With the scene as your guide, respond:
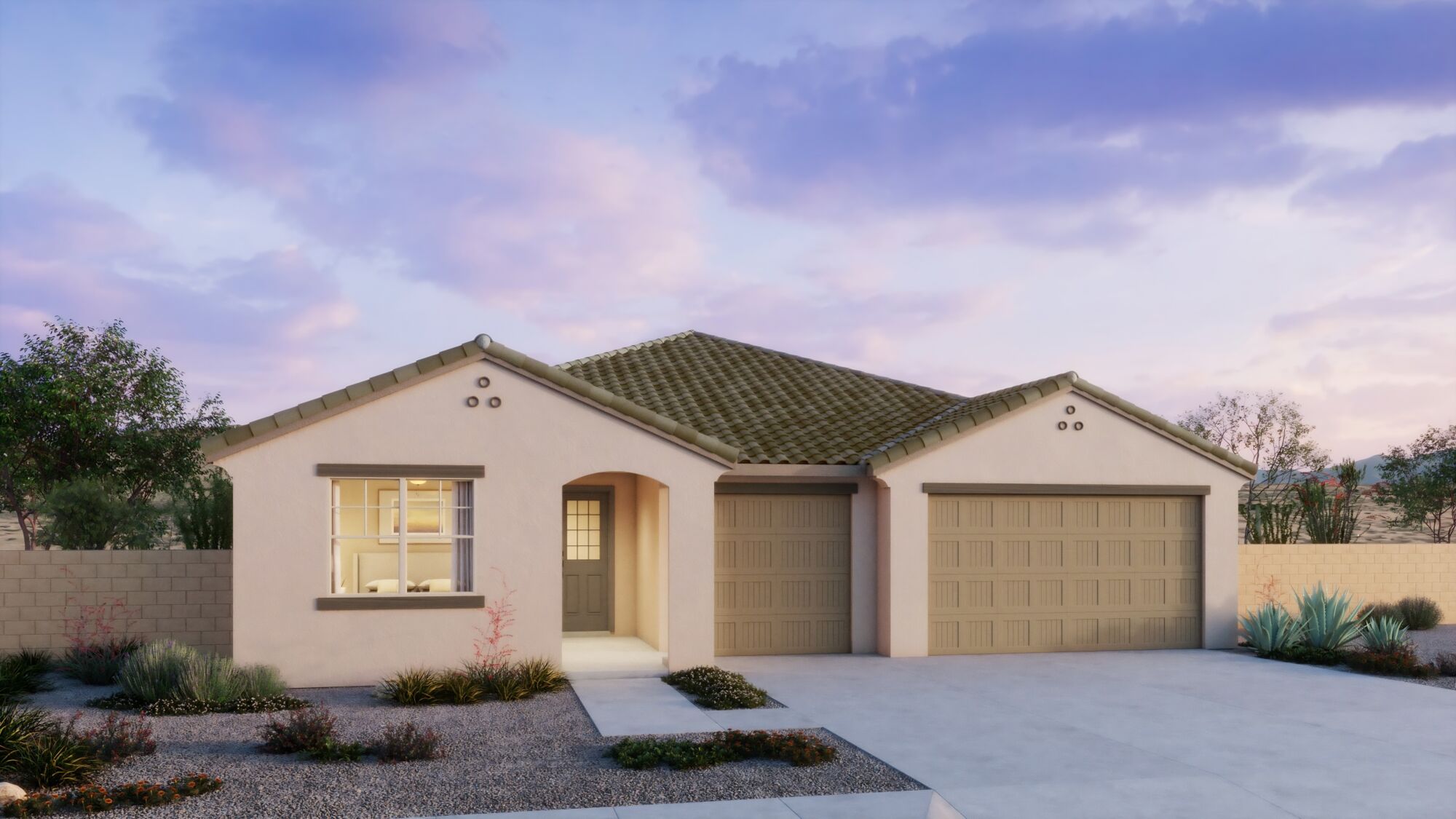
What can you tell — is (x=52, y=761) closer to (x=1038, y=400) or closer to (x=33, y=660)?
(x=33, y=660)

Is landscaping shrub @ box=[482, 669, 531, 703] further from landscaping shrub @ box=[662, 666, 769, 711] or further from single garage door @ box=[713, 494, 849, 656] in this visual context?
single garage door @ box=[713, 494, 849, 656]

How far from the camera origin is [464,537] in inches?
530

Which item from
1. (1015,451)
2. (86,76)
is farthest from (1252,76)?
(86,76)

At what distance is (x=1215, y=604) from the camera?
1695 centimetres

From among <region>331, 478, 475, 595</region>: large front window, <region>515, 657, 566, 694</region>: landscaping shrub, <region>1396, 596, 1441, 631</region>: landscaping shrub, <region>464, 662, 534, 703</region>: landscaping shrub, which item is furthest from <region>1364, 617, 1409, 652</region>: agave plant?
<region>331, 478, 475, 595</region>: large front window

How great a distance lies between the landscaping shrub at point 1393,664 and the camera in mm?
14430

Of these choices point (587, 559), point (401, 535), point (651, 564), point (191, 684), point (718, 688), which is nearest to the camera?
point (191, 684)

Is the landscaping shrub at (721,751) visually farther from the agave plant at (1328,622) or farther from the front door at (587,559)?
the agave plant at (1328,622)

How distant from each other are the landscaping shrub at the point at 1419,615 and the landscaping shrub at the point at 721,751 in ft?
50.4

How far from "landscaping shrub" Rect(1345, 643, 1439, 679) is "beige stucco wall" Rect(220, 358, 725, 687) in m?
8.75

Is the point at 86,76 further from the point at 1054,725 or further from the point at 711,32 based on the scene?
the point at 1054,725

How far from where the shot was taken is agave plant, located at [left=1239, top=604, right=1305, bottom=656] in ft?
52.6

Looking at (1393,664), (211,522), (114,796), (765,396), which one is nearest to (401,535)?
(114,796)

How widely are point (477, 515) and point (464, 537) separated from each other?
318 millimetres
